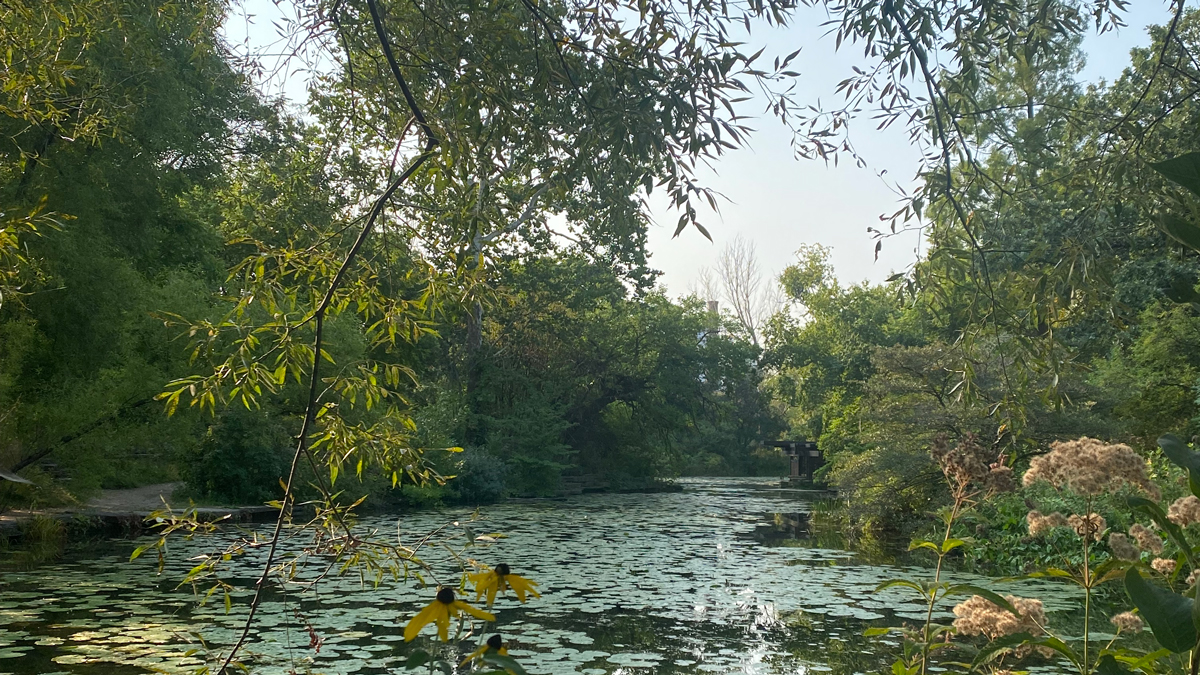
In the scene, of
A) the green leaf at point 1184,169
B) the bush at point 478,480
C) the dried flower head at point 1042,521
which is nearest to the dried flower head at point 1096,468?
the dried flower head at point 1042,521

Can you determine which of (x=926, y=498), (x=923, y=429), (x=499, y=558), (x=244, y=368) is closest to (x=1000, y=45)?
(x=244, y=368)

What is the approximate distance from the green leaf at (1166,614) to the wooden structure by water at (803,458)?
22.7 meters

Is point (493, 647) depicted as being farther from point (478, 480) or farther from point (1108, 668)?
point (478, 480)

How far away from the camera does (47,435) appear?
8836mm

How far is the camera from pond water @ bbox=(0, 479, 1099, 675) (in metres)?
4.47

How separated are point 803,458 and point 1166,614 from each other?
1000 inches

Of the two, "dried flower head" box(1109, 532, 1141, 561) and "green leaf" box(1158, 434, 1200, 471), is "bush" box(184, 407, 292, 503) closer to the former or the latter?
"dried flower head" box(1109, 532, 1141, 561)

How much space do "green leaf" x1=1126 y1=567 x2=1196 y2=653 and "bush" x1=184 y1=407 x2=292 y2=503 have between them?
37.8ft

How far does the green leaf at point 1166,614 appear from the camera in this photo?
3.58 feet

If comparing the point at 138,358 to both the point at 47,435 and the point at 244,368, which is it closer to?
the point at 47,435

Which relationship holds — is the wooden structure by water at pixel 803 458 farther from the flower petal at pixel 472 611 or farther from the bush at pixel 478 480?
the flower petal at pixel 472 611

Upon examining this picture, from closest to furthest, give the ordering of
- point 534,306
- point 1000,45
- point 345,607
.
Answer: point 1000,45
point 345,607
point 534,306

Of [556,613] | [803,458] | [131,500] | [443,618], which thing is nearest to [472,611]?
[443,618]

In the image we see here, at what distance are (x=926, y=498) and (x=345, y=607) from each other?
23.8ft
